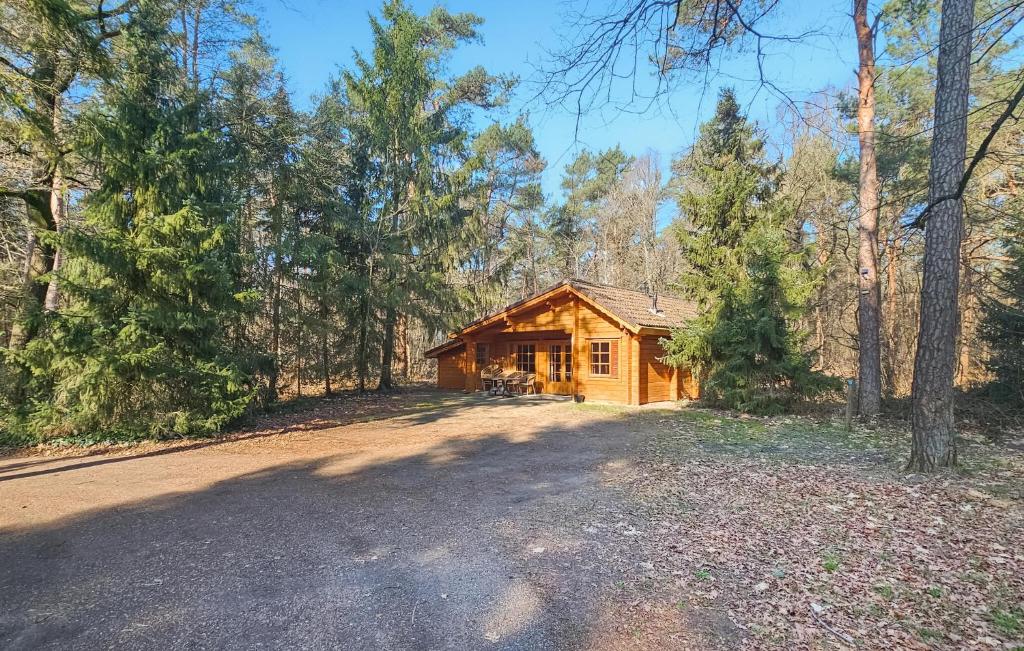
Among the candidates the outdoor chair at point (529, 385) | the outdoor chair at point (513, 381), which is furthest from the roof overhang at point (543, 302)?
the outdoor chair at point (529, 385)

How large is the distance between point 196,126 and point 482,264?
57.4 feet

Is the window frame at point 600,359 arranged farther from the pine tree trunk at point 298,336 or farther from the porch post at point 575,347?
the pine tree trunk at point 298,336

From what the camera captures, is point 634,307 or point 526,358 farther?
point 526,358

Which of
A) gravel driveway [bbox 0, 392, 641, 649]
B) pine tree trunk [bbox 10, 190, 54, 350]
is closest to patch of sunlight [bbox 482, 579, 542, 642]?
gravel driveway [bbox 0, 392, 641, 649]

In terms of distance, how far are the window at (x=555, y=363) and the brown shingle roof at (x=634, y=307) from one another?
2.90 metres

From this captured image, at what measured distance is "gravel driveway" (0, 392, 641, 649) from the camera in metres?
2.89

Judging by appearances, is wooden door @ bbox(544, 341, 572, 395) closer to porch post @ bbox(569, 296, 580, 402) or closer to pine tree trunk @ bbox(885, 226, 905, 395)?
porch post @ bbox(569, 296, 580, 402)

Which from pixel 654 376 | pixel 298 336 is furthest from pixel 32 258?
pixel 654 376

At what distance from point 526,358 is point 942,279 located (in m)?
13.7

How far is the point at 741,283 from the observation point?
1216cm

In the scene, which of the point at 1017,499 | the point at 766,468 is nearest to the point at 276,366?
the point at 766,468

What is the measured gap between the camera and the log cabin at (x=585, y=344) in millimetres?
14578

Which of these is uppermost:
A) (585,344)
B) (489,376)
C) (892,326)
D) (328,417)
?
(892,326)

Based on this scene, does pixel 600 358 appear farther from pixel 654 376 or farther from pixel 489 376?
pixel 489 376
